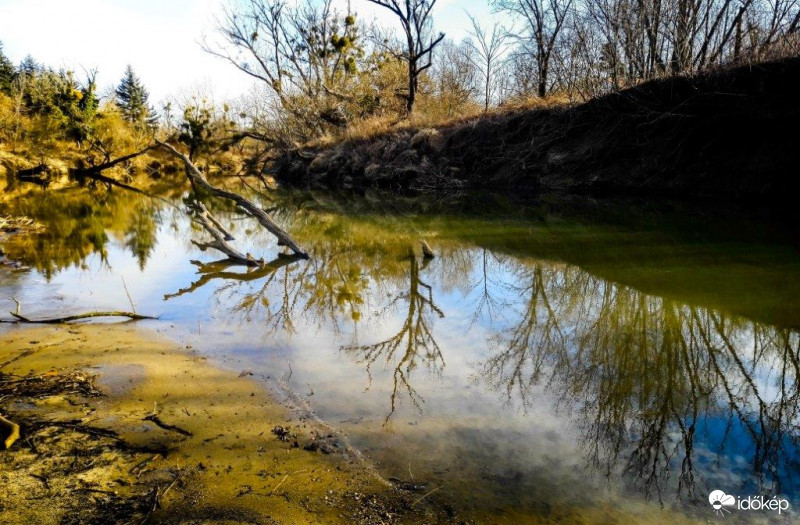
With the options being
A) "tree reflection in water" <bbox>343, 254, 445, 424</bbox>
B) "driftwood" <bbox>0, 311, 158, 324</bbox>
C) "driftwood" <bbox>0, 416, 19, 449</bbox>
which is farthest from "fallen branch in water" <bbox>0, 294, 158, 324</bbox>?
"tree reflection in water" <bbox>343, 254, 445, 424</bbox>

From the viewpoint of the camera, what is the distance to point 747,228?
962 cm

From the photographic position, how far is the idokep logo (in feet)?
8.21

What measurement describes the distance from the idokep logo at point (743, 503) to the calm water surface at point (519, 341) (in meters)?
0.06

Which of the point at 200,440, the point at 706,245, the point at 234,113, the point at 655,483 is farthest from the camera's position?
the point at 234,113

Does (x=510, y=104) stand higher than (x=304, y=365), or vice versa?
(x=510, y=104)

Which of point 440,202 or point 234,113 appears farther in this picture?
point 234,113

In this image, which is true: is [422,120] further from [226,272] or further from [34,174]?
[226,272]

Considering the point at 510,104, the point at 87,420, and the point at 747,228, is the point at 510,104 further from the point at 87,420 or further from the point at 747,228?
the point at 87,420

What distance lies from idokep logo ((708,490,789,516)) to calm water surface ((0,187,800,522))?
6cm

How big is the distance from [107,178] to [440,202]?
59.5 feet

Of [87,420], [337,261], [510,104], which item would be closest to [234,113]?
[510,104]

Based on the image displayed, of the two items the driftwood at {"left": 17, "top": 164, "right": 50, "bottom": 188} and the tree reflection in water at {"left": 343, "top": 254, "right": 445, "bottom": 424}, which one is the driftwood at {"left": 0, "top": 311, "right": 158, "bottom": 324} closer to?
the tree reflection in water at {"left": 343, "top": 254, "right": 445, "bottom": 424}

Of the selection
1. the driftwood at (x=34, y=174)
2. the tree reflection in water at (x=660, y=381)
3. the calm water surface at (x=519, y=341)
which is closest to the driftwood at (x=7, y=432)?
the calm water surface at (x=519, y=341)

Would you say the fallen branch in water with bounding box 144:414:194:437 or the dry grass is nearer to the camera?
the fallen branch in water with bounding box 144:414:194:437
